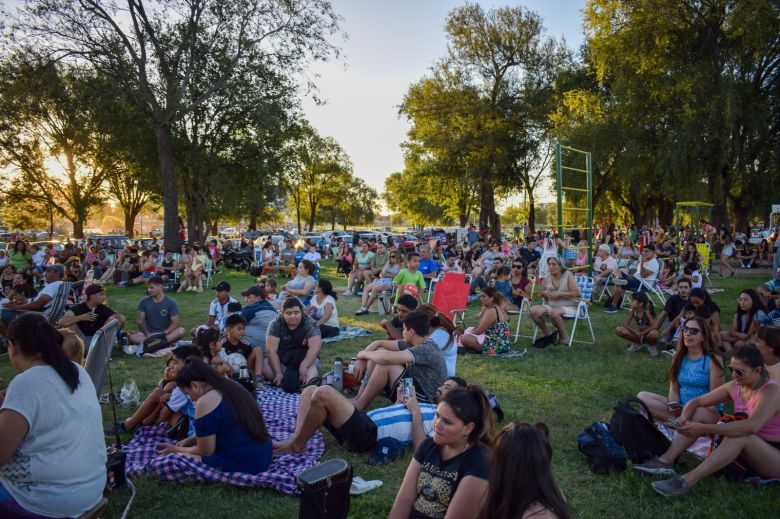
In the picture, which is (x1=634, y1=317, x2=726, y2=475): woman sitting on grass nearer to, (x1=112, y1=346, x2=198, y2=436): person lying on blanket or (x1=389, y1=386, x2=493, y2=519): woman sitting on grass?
(x1=389, y1=386, x2=493, y2=519): woman sitting on grass

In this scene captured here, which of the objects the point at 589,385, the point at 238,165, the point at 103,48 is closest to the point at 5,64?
the point at 103,48

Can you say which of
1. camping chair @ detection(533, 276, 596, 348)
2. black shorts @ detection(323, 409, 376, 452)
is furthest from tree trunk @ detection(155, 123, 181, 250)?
black shorts @ detection(323, 409, 376, 452)

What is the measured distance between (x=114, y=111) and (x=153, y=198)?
12.9 metres

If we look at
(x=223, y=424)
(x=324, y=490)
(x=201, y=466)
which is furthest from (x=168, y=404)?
(x=324, y=490)

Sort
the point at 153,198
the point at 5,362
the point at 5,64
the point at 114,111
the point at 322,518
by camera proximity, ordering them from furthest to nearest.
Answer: the point at 153,198 → the point at 114,111 → the point at 5,64 → the point at 5,362 → the point at 322,518

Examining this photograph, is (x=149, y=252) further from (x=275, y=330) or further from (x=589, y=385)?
(x=589, y=385)

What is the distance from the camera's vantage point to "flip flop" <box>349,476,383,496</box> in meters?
3.89

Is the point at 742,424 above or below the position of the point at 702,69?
below

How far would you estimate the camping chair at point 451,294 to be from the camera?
32.7 ft

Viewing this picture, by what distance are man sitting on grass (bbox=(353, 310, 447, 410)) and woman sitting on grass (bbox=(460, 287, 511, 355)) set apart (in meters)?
2.99

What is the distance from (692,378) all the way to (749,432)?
95 centimetres

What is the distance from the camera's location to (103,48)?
1927cm

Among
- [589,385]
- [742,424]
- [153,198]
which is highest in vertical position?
[153,198]

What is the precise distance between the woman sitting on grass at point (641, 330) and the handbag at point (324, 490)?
20.1 ft
